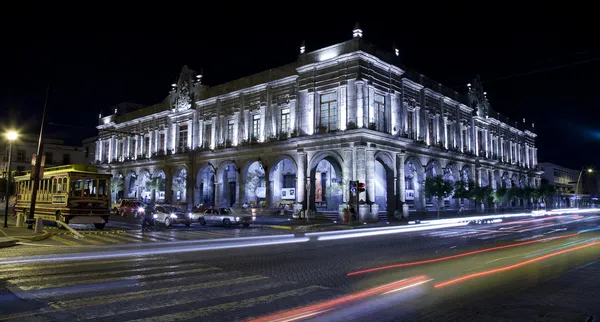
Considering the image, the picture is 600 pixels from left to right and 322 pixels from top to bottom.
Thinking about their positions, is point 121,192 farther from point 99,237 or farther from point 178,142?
point 99,237

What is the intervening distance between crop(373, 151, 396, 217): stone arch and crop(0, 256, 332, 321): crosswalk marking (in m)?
27.0

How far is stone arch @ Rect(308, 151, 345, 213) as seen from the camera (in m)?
35.0

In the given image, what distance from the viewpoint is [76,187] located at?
22.5 meters

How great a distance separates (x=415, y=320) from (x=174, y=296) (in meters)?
4.27

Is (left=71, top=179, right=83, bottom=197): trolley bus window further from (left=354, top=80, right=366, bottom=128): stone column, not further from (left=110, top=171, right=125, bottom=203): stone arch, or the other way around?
(left=110, top=171, right=125, bottom=203): stone arch

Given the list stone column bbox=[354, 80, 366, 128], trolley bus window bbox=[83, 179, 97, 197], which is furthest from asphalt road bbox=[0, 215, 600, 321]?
stone column bbox=[354, 80, 366, 128]

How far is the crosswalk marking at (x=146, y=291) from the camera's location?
6.53m

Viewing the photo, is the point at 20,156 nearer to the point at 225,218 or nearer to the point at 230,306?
the point at 225,218

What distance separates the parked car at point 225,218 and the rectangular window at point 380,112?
1417cm

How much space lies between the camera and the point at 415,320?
246 inches

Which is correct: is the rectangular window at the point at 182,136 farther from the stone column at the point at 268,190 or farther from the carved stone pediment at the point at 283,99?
the carved stone pediment at the point at 283,99

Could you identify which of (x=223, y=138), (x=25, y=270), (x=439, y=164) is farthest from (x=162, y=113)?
(x=25, y=270)

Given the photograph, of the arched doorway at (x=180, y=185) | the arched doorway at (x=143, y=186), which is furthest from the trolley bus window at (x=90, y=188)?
the arched doorway at (x=143, y=186)

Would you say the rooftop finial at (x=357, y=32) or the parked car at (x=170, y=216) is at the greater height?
the rooftop finial at (x=357, y=32)
